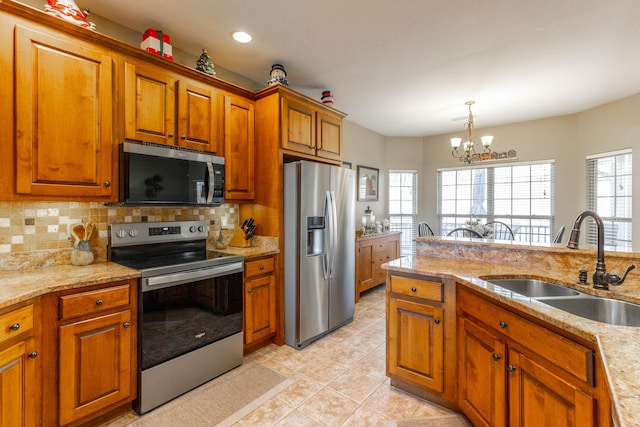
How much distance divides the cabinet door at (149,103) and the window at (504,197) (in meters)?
4.91

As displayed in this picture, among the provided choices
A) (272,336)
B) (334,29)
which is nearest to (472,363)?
(272,336)

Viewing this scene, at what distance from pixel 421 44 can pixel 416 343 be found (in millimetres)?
2422

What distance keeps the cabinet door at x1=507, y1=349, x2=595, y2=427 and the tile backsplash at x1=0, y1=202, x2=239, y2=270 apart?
2.64 meters

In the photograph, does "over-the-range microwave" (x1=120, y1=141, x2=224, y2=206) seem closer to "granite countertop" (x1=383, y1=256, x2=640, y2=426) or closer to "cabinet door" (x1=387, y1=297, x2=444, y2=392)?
"granite countertop" (x1=383, y1=256, x2=640, y2=426)

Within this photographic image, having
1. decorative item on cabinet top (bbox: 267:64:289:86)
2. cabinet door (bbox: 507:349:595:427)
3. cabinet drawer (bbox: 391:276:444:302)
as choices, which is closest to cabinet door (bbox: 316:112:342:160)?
decorative item on cabinet top (bbox: 267:64:289:86)

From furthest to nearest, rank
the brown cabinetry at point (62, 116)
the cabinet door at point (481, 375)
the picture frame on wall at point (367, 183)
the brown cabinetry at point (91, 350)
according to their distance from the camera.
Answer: the picture frame on wall at point (367, 183) < the brown cabinetry at point (62, 116) < the brown cabinetry at point (91, 350) < the cabinet door at point (481, 375)

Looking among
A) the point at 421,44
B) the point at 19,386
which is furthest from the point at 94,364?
the point at 421,44

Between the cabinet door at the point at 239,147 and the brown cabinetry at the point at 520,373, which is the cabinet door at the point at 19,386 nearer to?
the cabinet door at the point at 239,147

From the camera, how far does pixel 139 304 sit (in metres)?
1.90

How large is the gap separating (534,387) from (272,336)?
86.0 inches

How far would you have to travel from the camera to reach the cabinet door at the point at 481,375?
151cm

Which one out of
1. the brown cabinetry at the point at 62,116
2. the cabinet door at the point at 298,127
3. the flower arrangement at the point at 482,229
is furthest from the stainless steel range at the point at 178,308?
the flower arrangement at the point at 482,229

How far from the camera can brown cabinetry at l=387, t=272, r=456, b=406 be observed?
192cm

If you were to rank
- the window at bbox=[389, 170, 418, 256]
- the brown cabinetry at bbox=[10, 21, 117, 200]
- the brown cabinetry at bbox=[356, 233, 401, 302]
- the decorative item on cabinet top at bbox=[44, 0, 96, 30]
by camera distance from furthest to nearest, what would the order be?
the window at bbox=[389, 170, 418, 256] → the brown cabinetry at bbox=[356, 233, 401, 302] → the decorative item on cabinet top at bbox=[44, 0, 96, 30] → the brown cabinetry at bbox=[10, 21, 117, 200]
